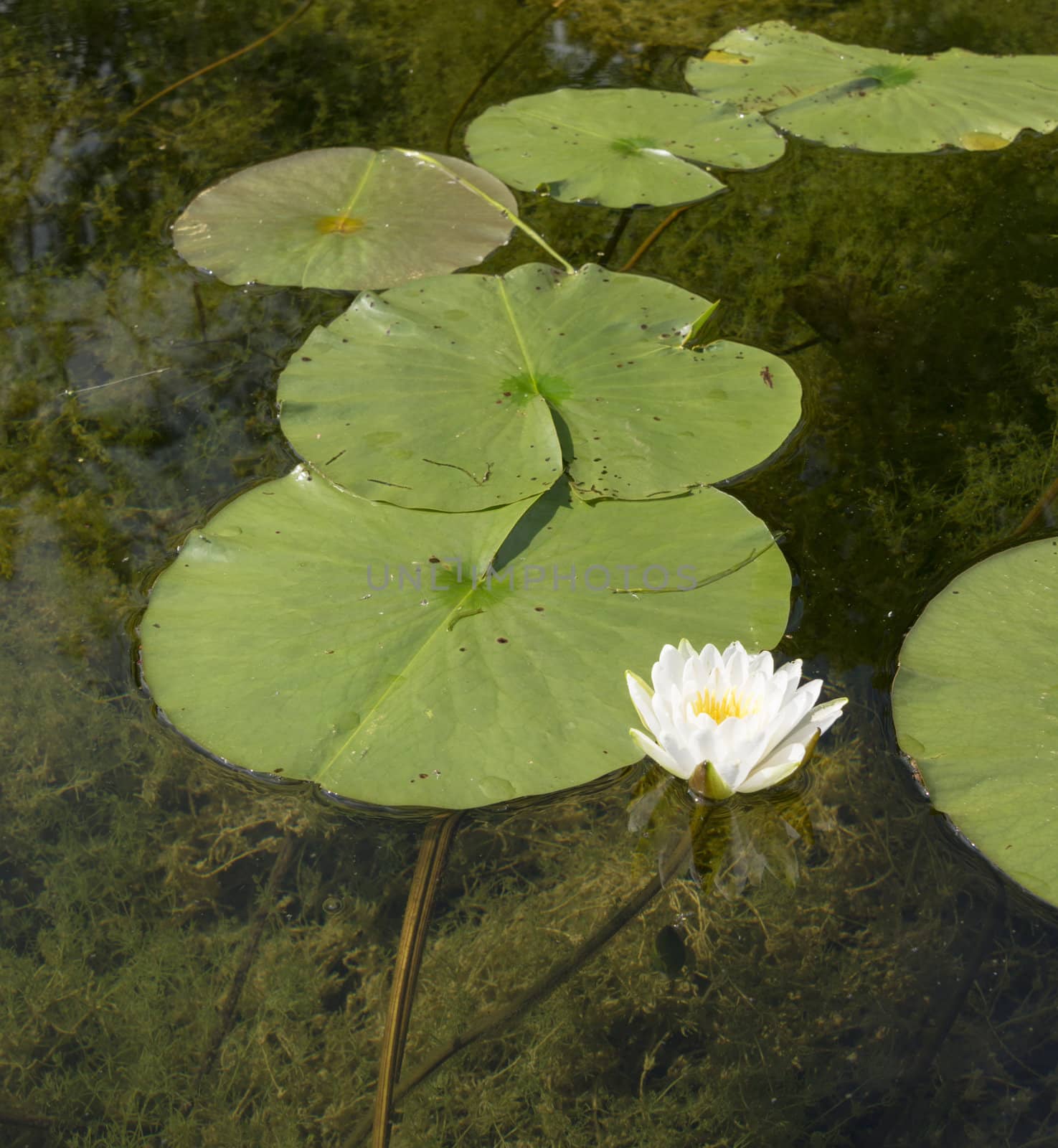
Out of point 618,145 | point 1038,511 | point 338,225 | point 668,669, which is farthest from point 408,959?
point 618,145

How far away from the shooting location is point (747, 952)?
1.72 metres

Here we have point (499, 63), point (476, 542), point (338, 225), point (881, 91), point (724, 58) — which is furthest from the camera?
point (499, 63)

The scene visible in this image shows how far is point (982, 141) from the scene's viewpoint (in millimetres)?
3402

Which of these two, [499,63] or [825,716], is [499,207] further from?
[825,716]

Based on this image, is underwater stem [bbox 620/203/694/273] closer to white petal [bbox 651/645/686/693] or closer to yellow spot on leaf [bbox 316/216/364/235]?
yellow spot on leaf [bbox 316/216/364/235]

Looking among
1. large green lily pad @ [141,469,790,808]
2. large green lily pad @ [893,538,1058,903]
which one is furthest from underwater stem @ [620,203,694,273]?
large green lily pad @ [893,538,1058,903]

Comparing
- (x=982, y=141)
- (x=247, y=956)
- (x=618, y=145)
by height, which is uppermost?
(x=982, y=141)

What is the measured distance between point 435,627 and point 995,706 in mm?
1028

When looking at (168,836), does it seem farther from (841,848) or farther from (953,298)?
(953,298)

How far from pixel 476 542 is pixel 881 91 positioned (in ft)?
8.24

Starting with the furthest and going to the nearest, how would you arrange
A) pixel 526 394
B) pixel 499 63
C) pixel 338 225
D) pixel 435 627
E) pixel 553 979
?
pixel 499 63, pixel 338 225, pixel 526 394, pixel 435 627, pixel 553 979

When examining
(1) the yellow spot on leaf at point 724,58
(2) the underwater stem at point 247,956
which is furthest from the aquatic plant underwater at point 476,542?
(1) the yellow spot on leaf at point 724,58

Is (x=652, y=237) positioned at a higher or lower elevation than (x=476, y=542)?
higher

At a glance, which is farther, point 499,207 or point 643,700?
point 499,207
